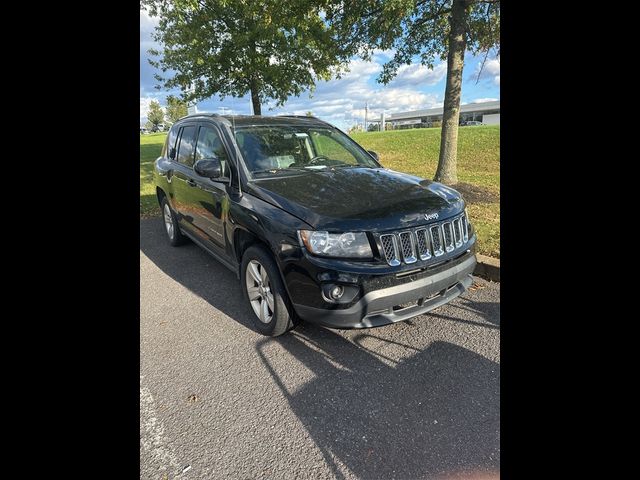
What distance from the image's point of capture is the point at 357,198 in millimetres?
2982

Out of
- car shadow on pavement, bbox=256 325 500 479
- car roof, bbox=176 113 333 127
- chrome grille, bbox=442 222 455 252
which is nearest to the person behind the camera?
car shadow on pavement, bbox=256 325 500 479

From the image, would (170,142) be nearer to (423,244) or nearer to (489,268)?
(423,244)

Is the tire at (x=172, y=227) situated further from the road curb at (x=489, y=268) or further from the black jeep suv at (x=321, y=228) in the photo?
the road curb at (x=489, y=268)

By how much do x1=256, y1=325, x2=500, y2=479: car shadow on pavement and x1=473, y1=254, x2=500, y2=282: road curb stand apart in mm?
1456

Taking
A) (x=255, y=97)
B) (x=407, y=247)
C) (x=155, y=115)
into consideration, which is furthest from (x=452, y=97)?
(x=155, y=115)

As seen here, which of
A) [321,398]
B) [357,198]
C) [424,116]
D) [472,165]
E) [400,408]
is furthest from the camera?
[424,116]

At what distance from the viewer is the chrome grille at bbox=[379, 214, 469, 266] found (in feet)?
8.63

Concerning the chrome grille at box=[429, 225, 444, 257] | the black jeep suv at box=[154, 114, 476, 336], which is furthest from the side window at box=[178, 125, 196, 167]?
the chrome grille at box=[429, 225, 444, 257]

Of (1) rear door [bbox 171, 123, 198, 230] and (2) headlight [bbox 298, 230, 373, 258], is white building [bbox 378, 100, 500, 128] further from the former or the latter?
(2) headlight [bbox 298, 230, 373, 258]

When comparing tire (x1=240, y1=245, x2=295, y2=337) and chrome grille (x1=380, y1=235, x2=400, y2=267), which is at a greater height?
chrome grille (x1=380, y1=235, x2=400, y2=267)

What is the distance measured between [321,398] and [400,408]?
20.2 inches
